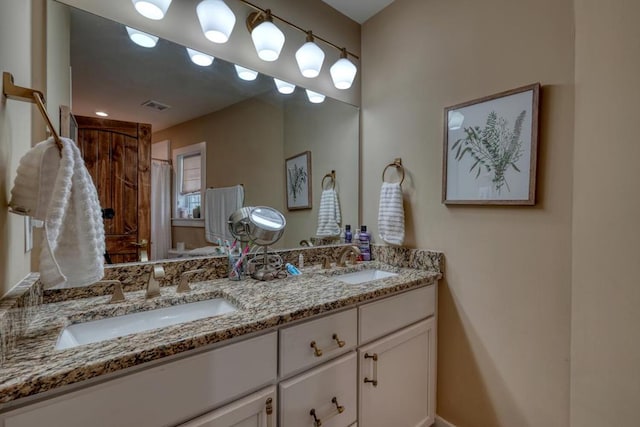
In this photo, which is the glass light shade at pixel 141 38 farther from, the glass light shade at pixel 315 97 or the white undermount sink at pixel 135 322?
the white undermount sink at pixel 135 322

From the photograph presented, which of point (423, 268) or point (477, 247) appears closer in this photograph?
point (477, 247)

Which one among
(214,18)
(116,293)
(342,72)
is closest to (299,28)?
(342,72)

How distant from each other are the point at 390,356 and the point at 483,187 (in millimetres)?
874

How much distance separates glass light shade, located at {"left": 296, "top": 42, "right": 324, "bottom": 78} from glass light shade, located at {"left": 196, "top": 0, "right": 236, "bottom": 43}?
1.37 ft

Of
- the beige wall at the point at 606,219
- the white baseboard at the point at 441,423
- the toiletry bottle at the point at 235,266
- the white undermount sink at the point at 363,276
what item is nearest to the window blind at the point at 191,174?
the toiletry bottle at the point at 235,266

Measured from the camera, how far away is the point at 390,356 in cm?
125

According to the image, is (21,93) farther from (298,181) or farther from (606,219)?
(606,219)

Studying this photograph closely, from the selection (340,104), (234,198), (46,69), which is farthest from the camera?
(340,104)

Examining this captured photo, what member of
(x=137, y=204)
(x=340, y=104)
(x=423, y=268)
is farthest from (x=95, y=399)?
(x=340, y=104)

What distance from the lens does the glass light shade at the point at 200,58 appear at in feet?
4.28

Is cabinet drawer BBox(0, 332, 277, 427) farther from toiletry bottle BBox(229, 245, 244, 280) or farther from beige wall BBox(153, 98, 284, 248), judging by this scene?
beige wall BBox(153, 98, 284, 248)

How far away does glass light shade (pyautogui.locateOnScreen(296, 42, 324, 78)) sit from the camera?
1.57m

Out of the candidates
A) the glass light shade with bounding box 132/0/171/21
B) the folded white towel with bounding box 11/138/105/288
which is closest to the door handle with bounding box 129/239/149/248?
the folded white towel with bounding box 11/138/105/288

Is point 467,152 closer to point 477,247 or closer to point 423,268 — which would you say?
point 477,247
